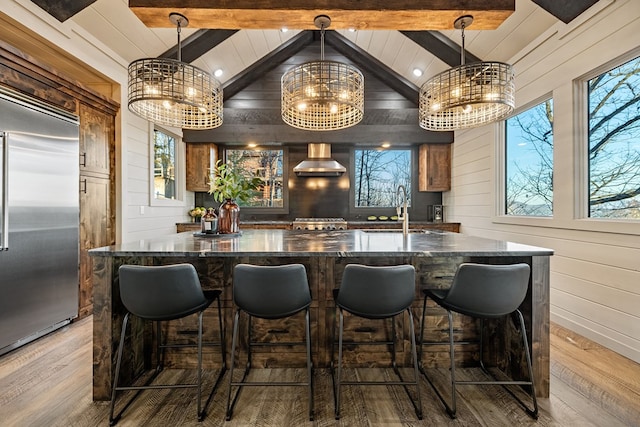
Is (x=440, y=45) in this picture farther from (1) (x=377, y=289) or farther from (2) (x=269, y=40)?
(1) (x=377, y=289)

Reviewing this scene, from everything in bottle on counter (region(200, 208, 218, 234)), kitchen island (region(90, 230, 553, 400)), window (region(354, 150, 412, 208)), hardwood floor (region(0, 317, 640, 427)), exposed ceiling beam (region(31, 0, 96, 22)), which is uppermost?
exposed ceiling beam (region(31, 0, 96, 22))

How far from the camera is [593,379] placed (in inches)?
78.9

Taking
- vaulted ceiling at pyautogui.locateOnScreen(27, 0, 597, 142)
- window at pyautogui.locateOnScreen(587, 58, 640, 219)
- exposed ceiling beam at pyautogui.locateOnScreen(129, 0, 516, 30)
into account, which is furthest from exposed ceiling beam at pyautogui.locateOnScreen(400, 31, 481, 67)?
window at pyautogui.locateOnScreen(587, 58, 640, 219)

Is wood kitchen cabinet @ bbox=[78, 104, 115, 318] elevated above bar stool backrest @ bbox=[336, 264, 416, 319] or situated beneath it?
elevated above

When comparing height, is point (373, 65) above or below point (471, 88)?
above

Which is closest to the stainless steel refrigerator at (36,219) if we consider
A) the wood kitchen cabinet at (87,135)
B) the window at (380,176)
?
the wood kitchen cabinet at (87,135)

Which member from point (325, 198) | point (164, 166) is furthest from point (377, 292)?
point (164, 166)

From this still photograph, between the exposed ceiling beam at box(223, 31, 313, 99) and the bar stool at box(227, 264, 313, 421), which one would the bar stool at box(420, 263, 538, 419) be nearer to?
the bar stool at box(227, 264, 313, 421)

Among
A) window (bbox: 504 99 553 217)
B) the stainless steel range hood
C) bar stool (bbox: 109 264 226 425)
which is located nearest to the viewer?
bar stool (bbox: 109 264 226 425)

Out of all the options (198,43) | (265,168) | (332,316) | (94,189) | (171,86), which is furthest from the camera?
(265,168)

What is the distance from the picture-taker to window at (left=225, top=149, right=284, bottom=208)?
5.45 metres

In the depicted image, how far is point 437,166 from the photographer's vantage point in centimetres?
502

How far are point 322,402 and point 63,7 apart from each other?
3.60m

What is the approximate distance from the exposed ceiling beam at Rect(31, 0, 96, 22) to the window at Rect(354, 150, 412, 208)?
3994 millimetres
